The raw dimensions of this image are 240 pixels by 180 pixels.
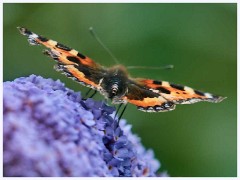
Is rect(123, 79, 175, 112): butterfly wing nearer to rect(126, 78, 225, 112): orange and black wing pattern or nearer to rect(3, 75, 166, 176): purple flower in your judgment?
rect(126, 78, 225, 112): orange and black wing pattern

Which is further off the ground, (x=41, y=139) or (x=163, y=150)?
(x=41, y=139)

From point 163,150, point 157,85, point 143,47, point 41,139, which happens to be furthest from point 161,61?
point 41,139

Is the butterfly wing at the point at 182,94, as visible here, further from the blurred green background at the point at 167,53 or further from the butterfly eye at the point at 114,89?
the blurred green background at the point at 167,53

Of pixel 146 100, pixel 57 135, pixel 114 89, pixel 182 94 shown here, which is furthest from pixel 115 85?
pixel 57 135

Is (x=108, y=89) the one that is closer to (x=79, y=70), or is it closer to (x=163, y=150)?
(x=79, y=70)

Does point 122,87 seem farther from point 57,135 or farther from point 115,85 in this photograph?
point 57,135

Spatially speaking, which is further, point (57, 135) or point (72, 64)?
point (72, 64)

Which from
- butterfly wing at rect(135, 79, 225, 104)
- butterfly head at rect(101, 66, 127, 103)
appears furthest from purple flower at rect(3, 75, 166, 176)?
butterfly wing at rect(135, 79, 225, 104)
